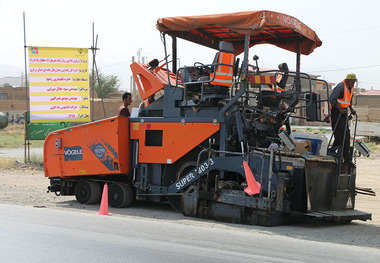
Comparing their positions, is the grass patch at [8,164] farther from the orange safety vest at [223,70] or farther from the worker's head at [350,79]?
the worker's head at [350,79]

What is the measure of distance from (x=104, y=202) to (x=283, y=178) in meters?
3.15

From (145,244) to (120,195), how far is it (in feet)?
12.6

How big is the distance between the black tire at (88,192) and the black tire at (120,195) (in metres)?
0.46

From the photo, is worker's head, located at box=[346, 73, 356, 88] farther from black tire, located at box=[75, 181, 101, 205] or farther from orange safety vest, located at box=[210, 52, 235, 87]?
black tire, located at box=[75, 181, 101, 205]

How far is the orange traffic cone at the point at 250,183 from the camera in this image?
855 centimetres

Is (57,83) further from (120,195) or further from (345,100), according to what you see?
(345,100)

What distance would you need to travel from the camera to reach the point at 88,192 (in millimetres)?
11008

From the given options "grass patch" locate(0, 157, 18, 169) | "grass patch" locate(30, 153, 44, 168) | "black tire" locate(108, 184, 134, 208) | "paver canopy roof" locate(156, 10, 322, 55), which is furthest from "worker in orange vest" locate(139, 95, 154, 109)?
"grass patch" locate(0, 157, 18, 169)

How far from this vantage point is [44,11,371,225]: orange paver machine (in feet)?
28.6

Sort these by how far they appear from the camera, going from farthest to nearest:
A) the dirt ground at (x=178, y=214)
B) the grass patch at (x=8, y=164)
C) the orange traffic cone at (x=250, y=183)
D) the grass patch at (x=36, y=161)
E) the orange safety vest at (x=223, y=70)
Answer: the grass patch at (x=36, y=161) → the grass patch at (x=8, y=164) → the orange safety vest at (x=223, y=70) → the orange traffic cone at (x=250, y=183) → the dirt ground at (x=178, y=214)

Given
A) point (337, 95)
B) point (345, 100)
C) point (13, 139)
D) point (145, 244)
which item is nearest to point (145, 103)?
point (337, 95)

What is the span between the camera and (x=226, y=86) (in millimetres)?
9531

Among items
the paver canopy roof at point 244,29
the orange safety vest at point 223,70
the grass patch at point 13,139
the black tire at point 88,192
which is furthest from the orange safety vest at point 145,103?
the grass patch at point 13,139

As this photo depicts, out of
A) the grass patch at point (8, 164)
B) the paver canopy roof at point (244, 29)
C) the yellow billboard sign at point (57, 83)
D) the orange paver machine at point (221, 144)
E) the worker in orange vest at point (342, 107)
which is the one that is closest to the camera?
the orange paver machine at point (221, 144)
